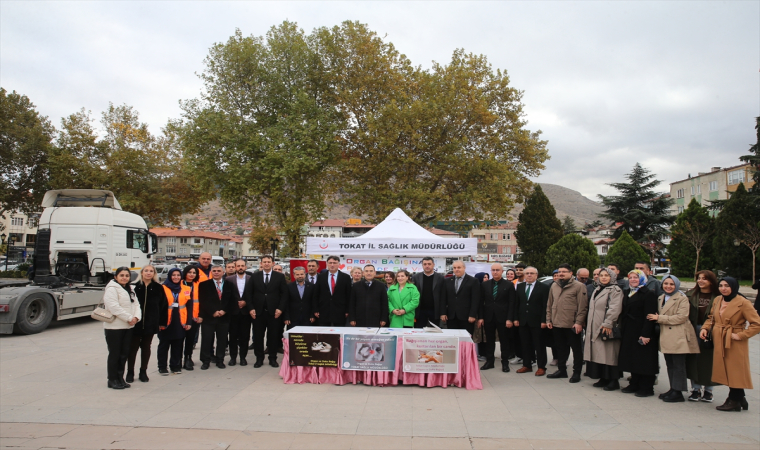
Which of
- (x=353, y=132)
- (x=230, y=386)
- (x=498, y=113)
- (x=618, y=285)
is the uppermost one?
(x=498, y=113)

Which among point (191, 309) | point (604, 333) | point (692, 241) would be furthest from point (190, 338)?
point (692, 241)

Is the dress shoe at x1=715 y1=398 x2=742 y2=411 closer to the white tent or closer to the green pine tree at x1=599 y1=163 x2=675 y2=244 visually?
the white tent

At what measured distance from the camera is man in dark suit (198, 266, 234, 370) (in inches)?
308

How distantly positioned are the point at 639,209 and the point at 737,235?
12.0 meters

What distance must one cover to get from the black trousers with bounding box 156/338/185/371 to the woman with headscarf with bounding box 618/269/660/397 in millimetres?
6417

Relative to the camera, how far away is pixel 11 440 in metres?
4.68

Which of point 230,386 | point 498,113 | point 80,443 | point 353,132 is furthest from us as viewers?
point 498,113

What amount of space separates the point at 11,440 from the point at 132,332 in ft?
6.88

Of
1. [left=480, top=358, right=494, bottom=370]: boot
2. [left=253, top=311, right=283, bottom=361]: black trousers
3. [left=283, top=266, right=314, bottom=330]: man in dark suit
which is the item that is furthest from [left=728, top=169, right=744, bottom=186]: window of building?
[left=253, top=311, right=283, bottom=361]: black trousers

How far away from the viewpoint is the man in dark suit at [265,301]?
8148 millimetres

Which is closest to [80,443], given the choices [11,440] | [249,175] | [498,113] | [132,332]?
[11,440]

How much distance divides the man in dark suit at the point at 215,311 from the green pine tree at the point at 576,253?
82.9 feet

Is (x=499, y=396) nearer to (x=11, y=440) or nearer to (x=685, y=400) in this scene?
(x=685, y=400)

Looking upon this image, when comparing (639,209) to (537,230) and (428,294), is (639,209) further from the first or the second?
(428,294)
